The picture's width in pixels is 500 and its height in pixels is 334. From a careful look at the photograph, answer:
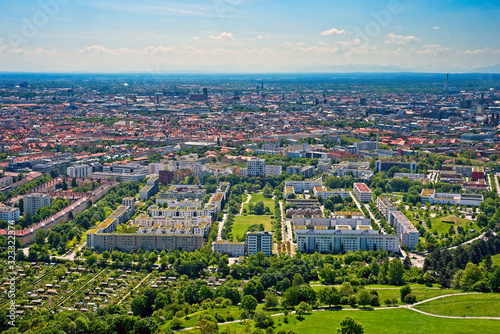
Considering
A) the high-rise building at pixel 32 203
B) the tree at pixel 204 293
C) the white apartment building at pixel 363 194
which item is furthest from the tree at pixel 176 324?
the white apartment building at pixel 363 194

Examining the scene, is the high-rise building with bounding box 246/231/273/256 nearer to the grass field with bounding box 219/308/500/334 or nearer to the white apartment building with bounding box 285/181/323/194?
the grass field with bounding box 219/308/500/334

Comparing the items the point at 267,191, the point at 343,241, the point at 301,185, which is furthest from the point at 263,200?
the point at 343,241

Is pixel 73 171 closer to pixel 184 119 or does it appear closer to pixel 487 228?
pixel 487 228

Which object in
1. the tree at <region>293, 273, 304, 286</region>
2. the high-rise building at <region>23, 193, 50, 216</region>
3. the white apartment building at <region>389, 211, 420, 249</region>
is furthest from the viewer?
the high-rise building at <region>23, 193, 50, 216</region>

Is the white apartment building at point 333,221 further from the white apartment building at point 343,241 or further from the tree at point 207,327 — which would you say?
the tree at point 207,327

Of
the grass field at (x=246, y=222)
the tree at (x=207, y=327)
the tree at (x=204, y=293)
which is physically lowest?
the grass field at (x=246, y=222)

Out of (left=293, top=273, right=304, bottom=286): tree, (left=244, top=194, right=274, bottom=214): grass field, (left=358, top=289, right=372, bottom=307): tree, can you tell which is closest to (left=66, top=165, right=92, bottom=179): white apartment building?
(left=244, top=194, right=274, bottom=214): grass field

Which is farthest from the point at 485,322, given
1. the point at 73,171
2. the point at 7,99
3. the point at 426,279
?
the point at 7,99
